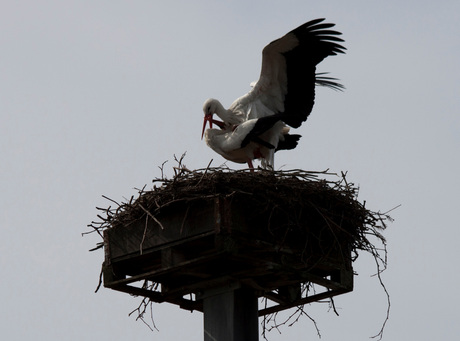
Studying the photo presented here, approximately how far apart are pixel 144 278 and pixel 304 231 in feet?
3.76

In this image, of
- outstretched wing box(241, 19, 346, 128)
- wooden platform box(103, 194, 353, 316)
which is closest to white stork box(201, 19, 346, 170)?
outstretched wing box(241, 19, 346, 128)

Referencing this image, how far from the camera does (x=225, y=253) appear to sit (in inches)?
231

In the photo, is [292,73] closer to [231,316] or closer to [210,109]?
[210,109]

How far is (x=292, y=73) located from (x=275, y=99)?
0.31 meters

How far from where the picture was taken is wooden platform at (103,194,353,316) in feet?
19.9

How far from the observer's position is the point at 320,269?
262 inches

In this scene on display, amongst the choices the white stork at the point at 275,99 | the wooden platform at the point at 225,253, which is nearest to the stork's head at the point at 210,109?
the white stork at the point at 275,99

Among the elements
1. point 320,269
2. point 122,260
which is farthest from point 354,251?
point 122,260

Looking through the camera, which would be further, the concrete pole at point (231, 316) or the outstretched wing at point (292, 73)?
the outstretched wing at point (292, 73)

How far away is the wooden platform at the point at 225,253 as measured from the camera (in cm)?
606

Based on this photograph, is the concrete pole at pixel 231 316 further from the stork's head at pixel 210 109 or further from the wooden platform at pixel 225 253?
the stork's head at pixel 210 109

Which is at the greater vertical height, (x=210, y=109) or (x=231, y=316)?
(x=210, y=109)

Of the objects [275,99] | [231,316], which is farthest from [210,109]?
[231,316]

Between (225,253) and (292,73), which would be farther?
(292,73)
